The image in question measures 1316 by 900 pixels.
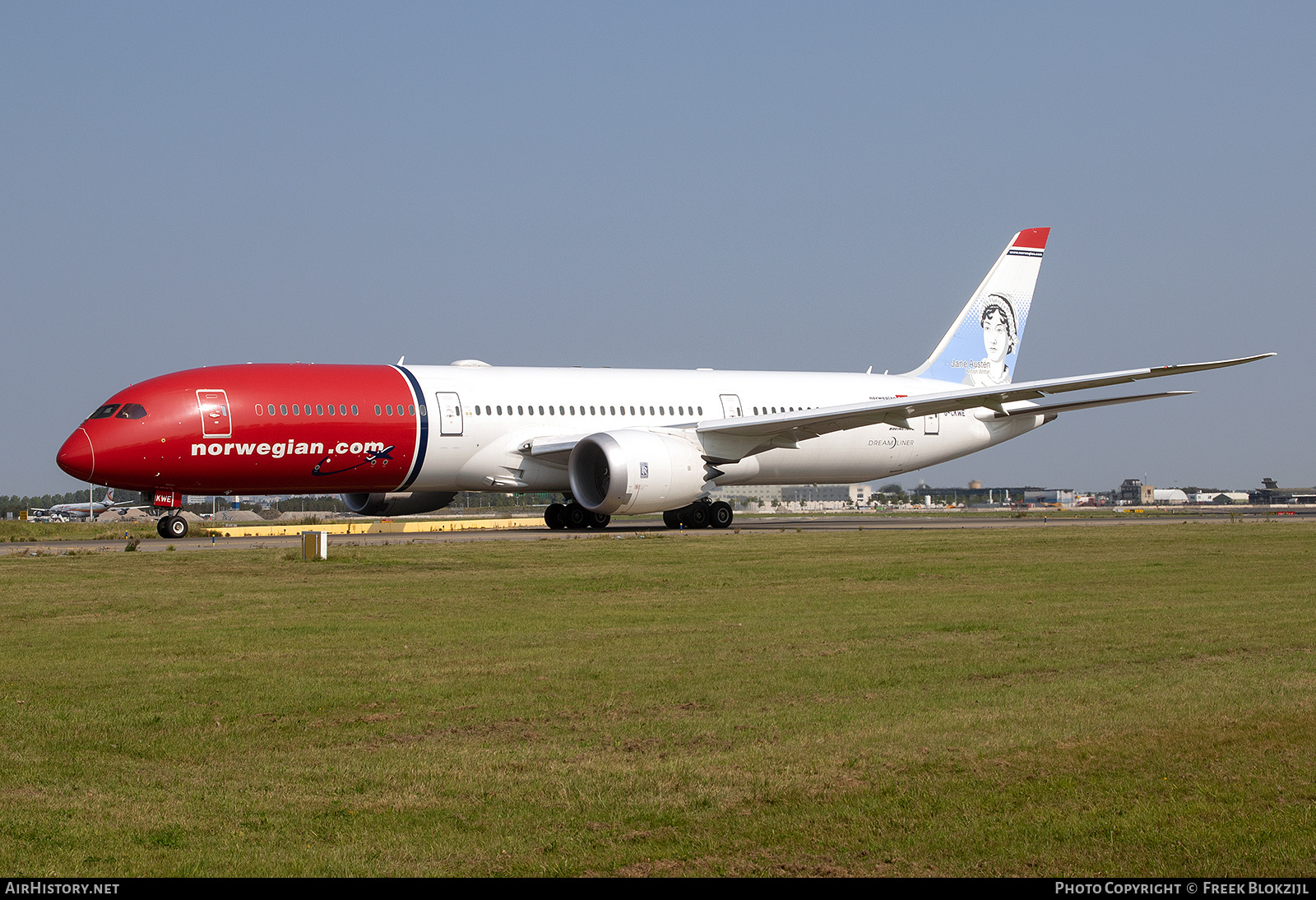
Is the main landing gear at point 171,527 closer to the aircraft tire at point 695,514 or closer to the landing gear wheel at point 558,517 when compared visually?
the landing gear wheel at point 558,517

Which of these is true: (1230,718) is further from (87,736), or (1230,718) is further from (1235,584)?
(1235,584)

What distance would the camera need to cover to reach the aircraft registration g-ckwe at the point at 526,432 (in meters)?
25.9

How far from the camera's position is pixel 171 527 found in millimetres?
28141

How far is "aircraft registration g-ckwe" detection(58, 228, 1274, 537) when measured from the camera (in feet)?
85.0

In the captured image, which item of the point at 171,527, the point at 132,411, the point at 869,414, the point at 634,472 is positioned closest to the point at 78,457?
the point at 132,411

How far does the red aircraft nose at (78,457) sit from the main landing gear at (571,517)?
1077cm

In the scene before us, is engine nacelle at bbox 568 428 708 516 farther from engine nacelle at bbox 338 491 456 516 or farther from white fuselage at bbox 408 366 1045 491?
engine nacelle at bbox 338 491 456 516

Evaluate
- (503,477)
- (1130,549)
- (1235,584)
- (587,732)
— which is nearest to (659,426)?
(503,477)

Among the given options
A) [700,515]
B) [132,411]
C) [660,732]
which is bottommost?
[660,732]

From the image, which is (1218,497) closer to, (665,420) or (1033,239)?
(1033,239)

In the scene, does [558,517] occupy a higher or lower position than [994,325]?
lower

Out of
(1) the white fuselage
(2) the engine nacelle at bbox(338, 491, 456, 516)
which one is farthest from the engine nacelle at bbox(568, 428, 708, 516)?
(2) the engine nacelle at bbox(338, 491, 456, 516)

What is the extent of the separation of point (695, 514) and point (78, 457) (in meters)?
14.0

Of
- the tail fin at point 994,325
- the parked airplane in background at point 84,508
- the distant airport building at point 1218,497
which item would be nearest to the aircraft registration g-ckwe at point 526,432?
the tail fin at point 994,325
